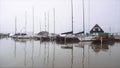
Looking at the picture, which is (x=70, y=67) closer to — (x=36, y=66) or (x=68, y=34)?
(x=36, y=66)

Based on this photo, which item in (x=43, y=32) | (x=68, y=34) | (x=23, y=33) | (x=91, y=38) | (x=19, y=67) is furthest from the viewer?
(x=23, y=33)

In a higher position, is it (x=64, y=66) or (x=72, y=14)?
(x=72, y=14)

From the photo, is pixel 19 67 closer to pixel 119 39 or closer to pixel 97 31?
pixel 97 31

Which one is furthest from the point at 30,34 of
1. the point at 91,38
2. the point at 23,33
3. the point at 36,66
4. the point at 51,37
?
the point at 36,66

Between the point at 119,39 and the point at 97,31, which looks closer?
the point at 97,31

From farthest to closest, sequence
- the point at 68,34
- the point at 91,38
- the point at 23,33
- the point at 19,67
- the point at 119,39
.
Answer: the point at 23,33 → the point at 119,39 → the point at 68,34 → the point at 91,38 → the point at 19,67

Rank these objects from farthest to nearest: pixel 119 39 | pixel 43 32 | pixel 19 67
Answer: pixel 43 32, pixel 119 39, pixel 19 67

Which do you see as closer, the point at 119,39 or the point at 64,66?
the point at 64,66

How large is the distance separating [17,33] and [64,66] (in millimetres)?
56754

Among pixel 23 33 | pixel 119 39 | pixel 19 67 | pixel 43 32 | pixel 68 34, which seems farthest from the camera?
pixel 23 33

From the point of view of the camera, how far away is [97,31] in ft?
135

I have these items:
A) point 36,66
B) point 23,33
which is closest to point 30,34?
point 23,33

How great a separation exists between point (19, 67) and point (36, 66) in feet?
2.94

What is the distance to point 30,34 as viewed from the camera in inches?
2375
